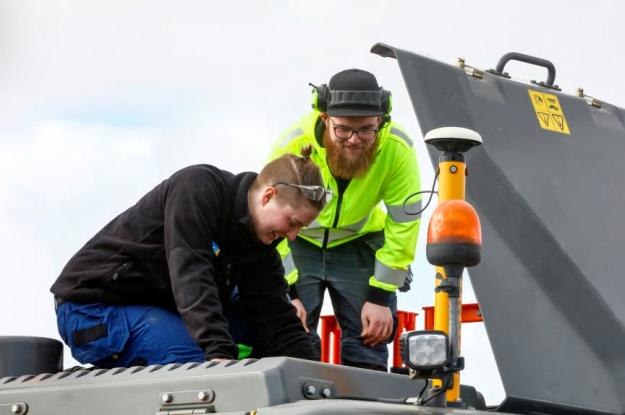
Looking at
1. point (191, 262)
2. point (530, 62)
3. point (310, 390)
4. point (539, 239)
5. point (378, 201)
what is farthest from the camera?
point (378, 201)

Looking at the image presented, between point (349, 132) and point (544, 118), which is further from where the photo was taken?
point (349, 132)

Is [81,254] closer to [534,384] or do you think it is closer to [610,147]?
[534,384]

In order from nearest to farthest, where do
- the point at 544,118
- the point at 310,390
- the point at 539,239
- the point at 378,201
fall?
the point at 310,390, the point at 539,239, the point at 544,118, the point at 378,201

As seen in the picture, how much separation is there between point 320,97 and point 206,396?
2.55 meters

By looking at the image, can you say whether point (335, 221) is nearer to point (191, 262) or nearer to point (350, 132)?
point (350, 132)

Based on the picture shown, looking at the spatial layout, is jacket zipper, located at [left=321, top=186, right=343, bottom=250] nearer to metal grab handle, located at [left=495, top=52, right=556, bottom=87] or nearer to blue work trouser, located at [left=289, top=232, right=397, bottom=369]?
blue work trouser, located at [left=289, top=232, right=397, bottom=369]

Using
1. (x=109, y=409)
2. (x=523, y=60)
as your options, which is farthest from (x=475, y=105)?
(x=109, y=409)

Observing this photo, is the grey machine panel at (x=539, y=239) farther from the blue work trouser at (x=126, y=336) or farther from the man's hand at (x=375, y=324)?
the man's hand at (x=375, y=324)

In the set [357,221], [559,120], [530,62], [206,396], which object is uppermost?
[530,62]

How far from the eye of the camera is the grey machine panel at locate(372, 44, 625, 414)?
445cm

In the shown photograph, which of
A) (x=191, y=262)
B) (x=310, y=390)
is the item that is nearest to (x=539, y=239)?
(x=191, y=262)

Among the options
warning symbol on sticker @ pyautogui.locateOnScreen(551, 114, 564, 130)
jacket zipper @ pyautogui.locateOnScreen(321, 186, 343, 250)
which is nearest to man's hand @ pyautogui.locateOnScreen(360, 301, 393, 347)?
jacket zipper @ pyautogui.locateOnScreen(321, 186, 343, 250)

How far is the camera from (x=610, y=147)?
17.2 ft

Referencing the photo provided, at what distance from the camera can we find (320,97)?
5977 mm
